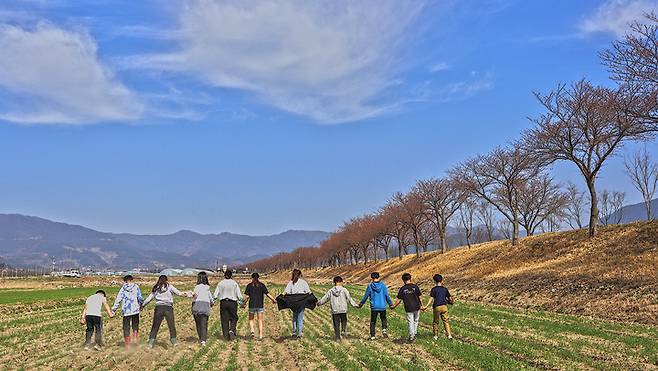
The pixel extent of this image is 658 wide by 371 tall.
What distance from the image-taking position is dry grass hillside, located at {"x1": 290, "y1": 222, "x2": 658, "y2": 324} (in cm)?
2630

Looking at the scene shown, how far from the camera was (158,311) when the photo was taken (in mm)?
17656

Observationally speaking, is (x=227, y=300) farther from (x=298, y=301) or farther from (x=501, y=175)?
(x=501, y=175)

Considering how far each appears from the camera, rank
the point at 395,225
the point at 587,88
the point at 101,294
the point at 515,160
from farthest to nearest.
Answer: the point at 395,225
the point at 515,160
the point at 587,88
the point at 101,294

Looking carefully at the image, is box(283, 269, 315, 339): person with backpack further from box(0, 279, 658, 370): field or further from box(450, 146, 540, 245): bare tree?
box(450, 146, 540, 245): bare tree

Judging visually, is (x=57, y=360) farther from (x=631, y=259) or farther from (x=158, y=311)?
(x=631, y=259)

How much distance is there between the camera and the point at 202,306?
59.7ft

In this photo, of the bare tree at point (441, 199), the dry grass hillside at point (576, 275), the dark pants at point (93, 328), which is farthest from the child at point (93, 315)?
the bare tree at point (441, 199)

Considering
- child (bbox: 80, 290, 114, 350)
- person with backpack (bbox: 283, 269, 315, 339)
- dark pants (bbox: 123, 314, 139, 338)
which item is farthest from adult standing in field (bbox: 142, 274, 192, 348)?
person with backpack (bbox: 283, 269, 315, 339)

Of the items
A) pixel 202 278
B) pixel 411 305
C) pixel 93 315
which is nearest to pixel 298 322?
pixel 202 278

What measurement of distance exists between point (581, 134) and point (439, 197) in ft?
135

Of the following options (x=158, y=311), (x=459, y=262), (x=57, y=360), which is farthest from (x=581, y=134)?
(x=57, y=360)

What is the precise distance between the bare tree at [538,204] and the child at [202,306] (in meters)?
75.1

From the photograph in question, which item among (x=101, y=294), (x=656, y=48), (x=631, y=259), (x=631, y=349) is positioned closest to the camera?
(x=631, y=349)

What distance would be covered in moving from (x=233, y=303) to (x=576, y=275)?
24683mm
